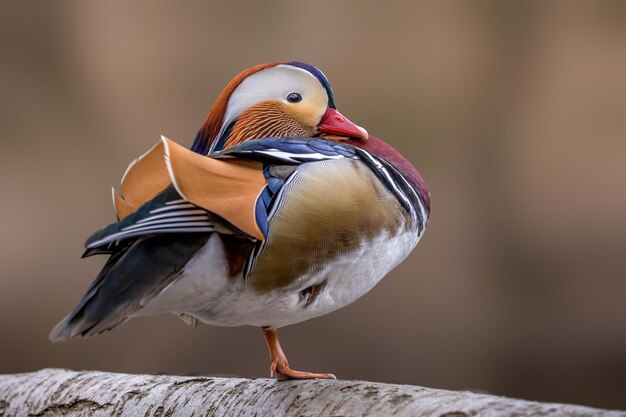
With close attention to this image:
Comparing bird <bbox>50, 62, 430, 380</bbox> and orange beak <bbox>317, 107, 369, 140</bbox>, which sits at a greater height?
orange beak <bbox>317, 107, 369, 140</bbox>

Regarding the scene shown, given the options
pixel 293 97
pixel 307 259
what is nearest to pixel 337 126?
pixel 293 97

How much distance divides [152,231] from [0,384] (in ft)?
1.62

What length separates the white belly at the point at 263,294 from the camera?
22.0 inches

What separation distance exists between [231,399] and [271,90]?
0.84 feet

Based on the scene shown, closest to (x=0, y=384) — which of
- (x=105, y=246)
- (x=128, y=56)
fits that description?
(x=105, y=246)

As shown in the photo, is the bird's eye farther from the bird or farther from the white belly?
the white belly

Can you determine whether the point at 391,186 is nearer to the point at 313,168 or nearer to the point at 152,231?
the point at 313,168

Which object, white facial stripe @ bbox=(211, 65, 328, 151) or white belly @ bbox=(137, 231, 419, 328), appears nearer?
white belly @ bbox=(137, 231, 419, 328)

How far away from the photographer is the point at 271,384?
694 mm

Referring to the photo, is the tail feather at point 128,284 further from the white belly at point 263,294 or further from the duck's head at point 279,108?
the duck's head at point 279,108

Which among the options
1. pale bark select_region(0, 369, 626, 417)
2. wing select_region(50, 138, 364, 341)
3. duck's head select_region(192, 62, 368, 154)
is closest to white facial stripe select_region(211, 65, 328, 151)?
duck's head select_region(192, 62, 368, 154)

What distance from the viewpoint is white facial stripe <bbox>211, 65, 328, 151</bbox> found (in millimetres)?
673

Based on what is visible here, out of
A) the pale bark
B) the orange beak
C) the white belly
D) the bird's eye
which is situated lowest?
the pale bark

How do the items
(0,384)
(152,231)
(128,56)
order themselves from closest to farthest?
1. (152,231)
2. (0,384)
3. (128,56)
